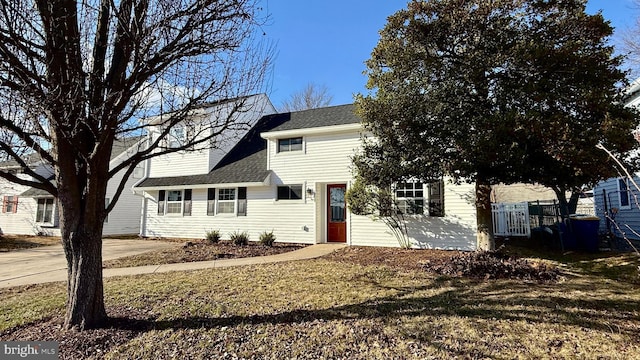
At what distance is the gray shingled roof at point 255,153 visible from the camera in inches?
522

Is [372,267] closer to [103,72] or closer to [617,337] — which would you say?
[617,337]

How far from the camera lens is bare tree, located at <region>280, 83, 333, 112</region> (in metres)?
28.9

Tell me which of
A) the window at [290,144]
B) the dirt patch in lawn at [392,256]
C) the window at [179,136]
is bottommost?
the dirt patch in lawn at [392,256]

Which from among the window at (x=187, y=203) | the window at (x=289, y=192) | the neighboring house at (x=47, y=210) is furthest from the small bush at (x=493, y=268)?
the neighboring house at (x=47, y=210)

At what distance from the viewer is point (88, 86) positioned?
4.05m

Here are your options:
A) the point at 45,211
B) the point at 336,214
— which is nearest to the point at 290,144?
the point at 336,214

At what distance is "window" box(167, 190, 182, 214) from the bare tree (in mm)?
15947

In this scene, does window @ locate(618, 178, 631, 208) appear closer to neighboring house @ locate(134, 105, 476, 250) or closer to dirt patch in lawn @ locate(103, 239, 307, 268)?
neighboring house @ locate(134, 105, 476, 250)

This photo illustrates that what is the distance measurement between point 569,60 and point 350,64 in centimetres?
613

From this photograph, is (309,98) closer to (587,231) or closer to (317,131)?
(317,131)

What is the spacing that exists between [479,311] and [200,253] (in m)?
8.34

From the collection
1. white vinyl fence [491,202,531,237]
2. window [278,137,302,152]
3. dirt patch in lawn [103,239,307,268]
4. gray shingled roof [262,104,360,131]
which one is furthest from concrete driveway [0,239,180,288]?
white vinyl fence [491,202,531,237]

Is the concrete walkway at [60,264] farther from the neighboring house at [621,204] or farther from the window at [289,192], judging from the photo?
the neighboring house at [621,204]

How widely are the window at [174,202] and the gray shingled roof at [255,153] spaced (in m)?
0.62
